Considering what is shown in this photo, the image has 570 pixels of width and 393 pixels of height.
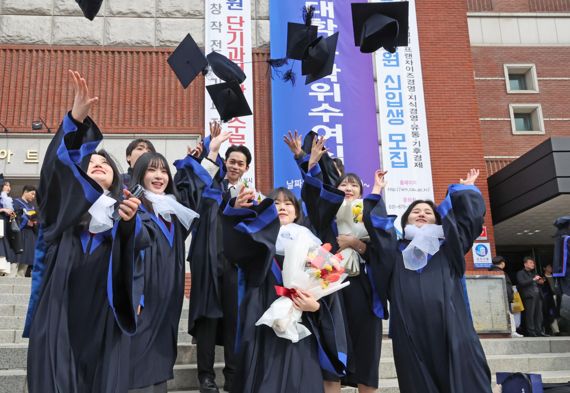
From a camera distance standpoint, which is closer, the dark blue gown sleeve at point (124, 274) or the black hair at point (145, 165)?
the dark blue gown sleeve at point (124, 274)

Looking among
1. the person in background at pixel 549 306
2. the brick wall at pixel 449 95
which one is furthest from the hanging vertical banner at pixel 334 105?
the person in background at pixel 549 306

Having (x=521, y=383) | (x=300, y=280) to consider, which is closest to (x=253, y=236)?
(x=300, y=280)

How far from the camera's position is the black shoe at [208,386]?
364cm

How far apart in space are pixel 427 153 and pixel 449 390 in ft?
26.7

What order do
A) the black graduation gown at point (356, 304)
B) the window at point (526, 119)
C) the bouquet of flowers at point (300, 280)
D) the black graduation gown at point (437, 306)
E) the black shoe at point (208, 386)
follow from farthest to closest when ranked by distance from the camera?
the window at point (526, 119) < the black shoe at point (208, 386) < the black graduation gown at point (356, 304) < the black graduation gown at point (437, 306) < the bouquet of flowers at point (300, 280)

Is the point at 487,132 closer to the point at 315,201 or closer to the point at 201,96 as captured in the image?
the point at 201,96

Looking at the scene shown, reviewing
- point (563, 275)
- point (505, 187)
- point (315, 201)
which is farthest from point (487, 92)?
point (315, 201)

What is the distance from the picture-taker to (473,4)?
1848 cm

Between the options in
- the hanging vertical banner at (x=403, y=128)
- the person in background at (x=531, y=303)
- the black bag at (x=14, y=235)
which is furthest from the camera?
the hanging vertical banner at (x=403, y=128)

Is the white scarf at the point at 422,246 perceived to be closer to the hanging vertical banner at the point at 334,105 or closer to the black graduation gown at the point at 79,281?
the black graduation gown at the point at 79,281

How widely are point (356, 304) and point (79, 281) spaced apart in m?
1.83

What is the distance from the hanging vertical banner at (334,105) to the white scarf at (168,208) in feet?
21.2

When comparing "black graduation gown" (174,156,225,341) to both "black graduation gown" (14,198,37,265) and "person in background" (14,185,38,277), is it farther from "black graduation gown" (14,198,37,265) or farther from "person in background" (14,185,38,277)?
"black graduation gown" (14,198,37,265)

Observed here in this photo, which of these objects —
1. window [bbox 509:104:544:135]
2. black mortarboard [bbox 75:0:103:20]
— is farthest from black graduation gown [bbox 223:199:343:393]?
window [bbox 509:104:544:135]
